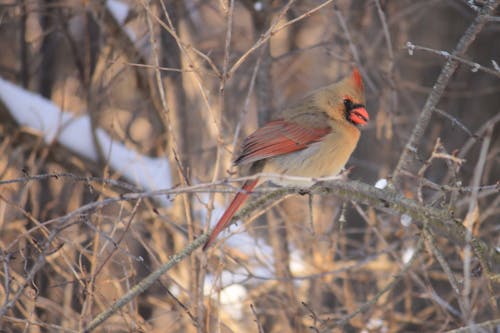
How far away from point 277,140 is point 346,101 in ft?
1.54

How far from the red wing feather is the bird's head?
0.14m

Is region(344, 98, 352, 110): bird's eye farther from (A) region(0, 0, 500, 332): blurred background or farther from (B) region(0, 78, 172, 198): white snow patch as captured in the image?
(B) region(0, 78, 172, 198): white snow patch

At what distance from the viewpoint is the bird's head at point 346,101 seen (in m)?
3.69

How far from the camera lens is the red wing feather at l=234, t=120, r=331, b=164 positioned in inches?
139

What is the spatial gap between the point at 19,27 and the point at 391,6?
2.87 meters

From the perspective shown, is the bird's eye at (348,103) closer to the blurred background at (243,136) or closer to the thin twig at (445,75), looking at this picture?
the blurred background at (243,136)

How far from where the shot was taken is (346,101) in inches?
148

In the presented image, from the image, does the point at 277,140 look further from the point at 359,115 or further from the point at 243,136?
the point at 243,136

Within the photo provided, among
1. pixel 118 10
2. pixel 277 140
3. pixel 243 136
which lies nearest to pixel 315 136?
pixel 277 140

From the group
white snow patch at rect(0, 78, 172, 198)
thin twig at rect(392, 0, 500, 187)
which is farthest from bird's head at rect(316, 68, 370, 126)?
white snow patch at rect(0, 78, 172, 198)

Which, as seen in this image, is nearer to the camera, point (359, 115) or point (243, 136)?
point (359, 115)

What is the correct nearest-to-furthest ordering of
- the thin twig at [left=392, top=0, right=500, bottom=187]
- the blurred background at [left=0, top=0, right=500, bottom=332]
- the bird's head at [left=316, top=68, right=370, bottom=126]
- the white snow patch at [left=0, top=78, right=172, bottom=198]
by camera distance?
the thin twig at [left=392, top=0, right=500, bottom=187]
the bird's head at [left=316, top=68, right=370, bottom=126]
the blurred background at [left=0, top=0, right=500, bottom=332]
the white snow patch at [left=0, top=78, right=172, bottom=198]

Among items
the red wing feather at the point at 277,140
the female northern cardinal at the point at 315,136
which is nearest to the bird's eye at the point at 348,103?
the female northern cardinal at the point at 315,136

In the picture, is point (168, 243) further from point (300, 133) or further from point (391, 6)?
point (391, 6)
